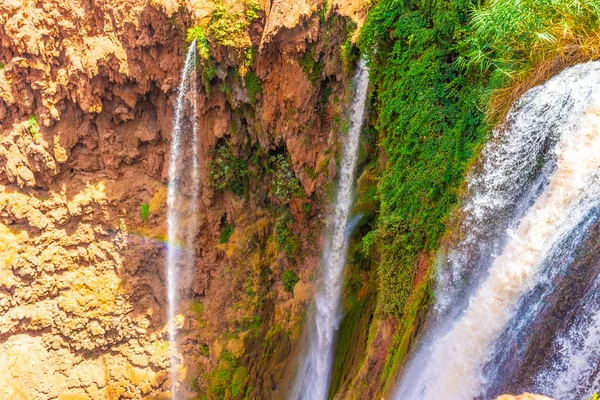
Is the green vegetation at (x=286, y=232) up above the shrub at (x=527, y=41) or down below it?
below

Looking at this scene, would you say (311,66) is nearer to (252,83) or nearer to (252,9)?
(252,83)

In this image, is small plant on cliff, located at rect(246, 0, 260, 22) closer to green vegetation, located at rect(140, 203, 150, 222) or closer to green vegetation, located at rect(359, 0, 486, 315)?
green vegetation, located at rect(359, 0, 486, 315)

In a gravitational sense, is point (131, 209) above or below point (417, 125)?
below

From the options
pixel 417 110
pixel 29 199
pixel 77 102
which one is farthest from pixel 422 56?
pixel 29 199

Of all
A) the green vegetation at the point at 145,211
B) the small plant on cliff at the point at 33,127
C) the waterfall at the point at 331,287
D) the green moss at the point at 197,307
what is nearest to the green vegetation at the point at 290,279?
the waterfall at the point at 331,287

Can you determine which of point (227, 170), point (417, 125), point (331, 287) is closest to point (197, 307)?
point (227, 170)

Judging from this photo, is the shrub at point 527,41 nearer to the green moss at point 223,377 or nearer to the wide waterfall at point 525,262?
the wide waterfall at point 525,262

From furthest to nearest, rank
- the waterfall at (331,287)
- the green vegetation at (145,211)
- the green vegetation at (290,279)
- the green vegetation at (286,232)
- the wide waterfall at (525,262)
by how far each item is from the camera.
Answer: the green vegetation at (145,211) → the green vegetation at (290,279) → the green vegetation at (286,232) → the waterfall at (331,287) → the wide waterfall at (525,262)
